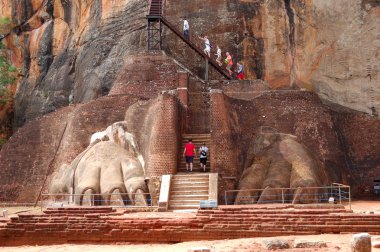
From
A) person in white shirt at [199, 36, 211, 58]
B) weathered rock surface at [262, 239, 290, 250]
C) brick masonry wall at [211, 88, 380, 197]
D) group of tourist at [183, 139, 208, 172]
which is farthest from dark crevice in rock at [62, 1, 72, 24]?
weathered rock surface at [262, 239, 290, 250]

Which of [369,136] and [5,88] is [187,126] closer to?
[369,136]

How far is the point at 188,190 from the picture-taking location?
18188mm

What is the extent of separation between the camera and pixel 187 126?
22359 millimetres

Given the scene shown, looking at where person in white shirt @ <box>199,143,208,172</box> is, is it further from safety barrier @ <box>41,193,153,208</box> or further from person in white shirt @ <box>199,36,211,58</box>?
person in white shirt @ <box>199,36,211,58</box>

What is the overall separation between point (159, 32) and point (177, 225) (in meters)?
14.7

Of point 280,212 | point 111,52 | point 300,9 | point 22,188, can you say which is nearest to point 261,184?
point 280,212

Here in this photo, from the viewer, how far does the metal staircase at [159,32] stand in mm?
26334

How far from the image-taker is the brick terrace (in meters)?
13.7

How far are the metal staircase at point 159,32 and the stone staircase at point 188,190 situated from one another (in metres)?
8.28

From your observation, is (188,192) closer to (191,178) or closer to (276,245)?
(191,178)

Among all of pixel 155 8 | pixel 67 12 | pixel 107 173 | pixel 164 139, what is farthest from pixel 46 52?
pixel 164 139

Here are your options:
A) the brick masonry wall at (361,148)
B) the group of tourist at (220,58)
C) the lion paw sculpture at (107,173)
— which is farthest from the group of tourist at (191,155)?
the group of tourist at (220,58)

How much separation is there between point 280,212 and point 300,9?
50.3ft

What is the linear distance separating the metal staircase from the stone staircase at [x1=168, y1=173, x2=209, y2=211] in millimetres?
8275
